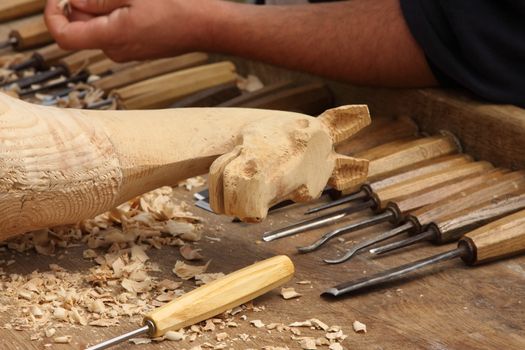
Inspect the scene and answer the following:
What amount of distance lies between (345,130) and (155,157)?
34 centimetres

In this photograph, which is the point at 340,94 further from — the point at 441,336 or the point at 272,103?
the point at 441,336

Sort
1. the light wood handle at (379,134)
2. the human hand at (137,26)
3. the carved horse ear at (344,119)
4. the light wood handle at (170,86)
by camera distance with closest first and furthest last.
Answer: the carved horse ear at (344,119)
the light wood handle at (379,134)
the human hand at (137,26)
the light wood handle at (170,86)

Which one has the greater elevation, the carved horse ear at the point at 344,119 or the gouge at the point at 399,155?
the carved horse ear at the point at 344,119

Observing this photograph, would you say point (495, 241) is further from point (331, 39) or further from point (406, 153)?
point (331, 39)

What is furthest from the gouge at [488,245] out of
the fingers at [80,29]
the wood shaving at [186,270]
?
the fingers at [80,29]

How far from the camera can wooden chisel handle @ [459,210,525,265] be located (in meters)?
1.62

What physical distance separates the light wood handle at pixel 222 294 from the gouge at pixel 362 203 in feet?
0.77

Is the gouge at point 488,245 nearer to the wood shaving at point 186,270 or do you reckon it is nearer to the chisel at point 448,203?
the chisel at point 448,203

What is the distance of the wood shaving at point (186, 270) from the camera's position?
158cm

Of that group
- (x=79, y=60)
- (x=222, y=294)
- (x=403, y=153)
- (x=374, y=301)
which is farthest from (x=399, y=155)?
(x=79, y=60)

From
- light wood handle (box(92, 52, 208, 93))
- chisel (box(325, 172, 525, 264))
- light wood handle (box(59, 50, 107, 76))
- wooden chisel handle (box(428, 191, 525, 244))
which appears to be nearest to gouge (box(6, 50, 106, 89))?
light wood handle (box(59, 50, 107, 76))

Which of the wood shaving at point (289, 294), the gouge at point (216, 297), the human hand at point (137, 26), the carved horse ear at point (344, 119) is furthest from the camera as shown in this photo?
the human hand at point (137, 26)

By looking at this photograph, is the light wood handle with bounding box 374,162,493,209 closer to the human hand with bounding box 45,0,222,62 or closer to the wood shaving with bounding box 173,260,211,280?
the wood shaving with bounding box 173,260,211,280

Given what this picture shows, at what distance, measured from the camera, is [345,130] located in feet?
5.43
